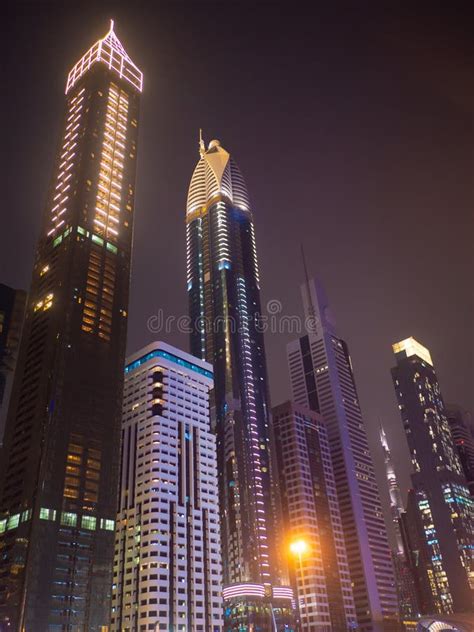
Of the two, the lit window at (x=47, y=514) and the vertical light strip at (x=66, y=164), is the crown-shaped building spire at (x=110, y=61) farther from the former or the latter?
the lit window at (x=47, y=514)

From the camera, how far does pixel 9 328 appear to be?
142000 mm

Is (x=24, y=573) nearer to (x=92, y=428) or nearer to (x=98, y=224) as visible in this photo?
(x=92, y=428)

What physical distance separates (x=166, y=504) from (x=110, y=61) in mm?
140620

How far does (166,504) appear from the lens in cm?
15975

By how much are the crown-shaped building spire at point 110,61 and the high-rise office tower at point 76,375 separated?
431 mm

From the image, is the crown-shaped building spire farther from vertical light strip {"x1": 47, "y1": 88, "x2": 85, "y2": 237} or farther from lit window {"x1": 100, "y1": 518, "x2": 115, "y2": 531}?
lit window {"x1": 100, "y1": 518, "x2": 115, "y2": 531}

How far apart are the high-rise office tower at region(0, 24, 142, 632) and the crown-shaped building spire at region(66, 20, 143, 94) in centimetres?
43

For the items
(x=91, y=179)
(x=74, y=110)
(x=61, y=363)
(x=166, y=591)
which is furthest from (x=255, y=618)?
(x=74, y=110)

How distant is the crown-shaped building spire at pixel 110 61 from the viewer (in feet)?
614

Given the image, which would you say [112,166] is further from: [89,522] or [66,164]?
[89,522]

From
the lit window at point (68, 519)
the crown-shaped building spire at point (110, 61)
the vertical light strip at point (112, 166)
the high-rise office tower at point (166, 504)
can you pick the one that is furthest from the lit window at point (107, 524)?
the crown-shaped building spire at point (110, 61)

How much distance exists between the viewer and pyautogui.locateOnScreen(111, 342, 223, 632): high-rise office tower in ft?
477

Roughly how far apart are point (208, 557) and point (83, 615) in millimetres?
57563

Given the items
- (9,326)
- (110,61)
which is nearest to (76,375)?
(9,326)
